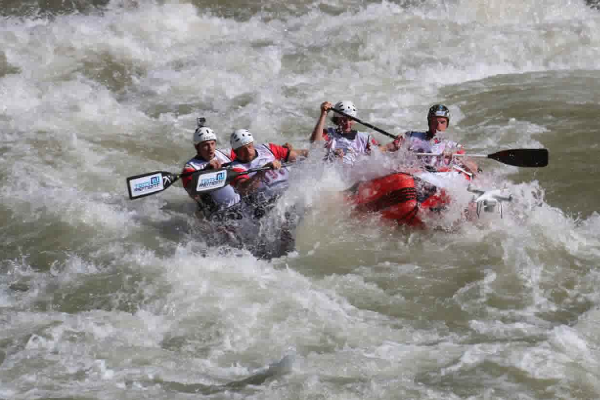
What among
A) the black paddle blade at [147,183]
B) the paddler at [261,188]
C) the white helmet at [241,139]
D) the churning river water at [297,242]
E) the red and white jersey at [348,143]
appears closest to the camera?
the churning river water at [297,242]

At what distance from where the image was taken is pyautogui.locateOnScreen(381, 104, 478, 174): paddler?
820 cm

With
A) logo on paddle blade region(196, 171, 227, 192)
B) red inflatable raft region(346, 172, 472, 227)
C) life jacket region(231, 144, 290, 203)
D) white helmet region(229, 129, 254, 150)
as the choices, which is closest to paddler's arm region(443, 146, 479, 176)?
red inflatable raft region(346, 172, 472, 227)

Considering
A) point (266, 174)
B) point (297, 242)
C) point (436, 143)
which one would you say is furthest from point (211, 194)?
point (436, 143)

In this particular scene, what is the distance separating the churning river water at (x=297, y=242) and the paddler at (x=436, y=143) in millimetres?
562

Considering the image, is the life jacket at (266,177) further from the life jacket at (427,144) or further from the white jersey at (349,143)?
the life jacket at (427,144)

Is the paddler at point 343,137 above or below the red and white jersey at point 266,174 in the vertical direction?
above

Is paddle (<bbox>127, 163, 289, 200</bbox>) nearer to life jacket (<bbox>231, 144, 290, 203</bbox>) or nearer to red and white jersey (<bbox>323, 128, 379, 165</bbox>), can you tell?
life jacket (<bbox>231, 144, 290, 203</bbox>)

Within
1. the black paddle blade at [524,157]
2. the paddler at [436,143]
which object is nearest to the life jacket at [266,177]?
the paddler at [436,143]

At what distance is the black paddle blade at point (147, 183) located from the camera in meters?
7.28

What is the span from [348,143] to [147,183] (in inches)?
89.4

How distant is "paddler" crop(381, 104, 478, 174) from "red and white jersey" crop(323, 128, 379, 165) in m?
0.22

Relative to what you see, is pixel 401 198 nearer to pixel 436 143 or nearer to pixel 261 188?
pixel 436 143

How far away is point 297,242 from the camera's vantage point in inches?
A: 298

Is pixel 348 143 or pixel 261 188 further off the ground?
pixel 348 143
